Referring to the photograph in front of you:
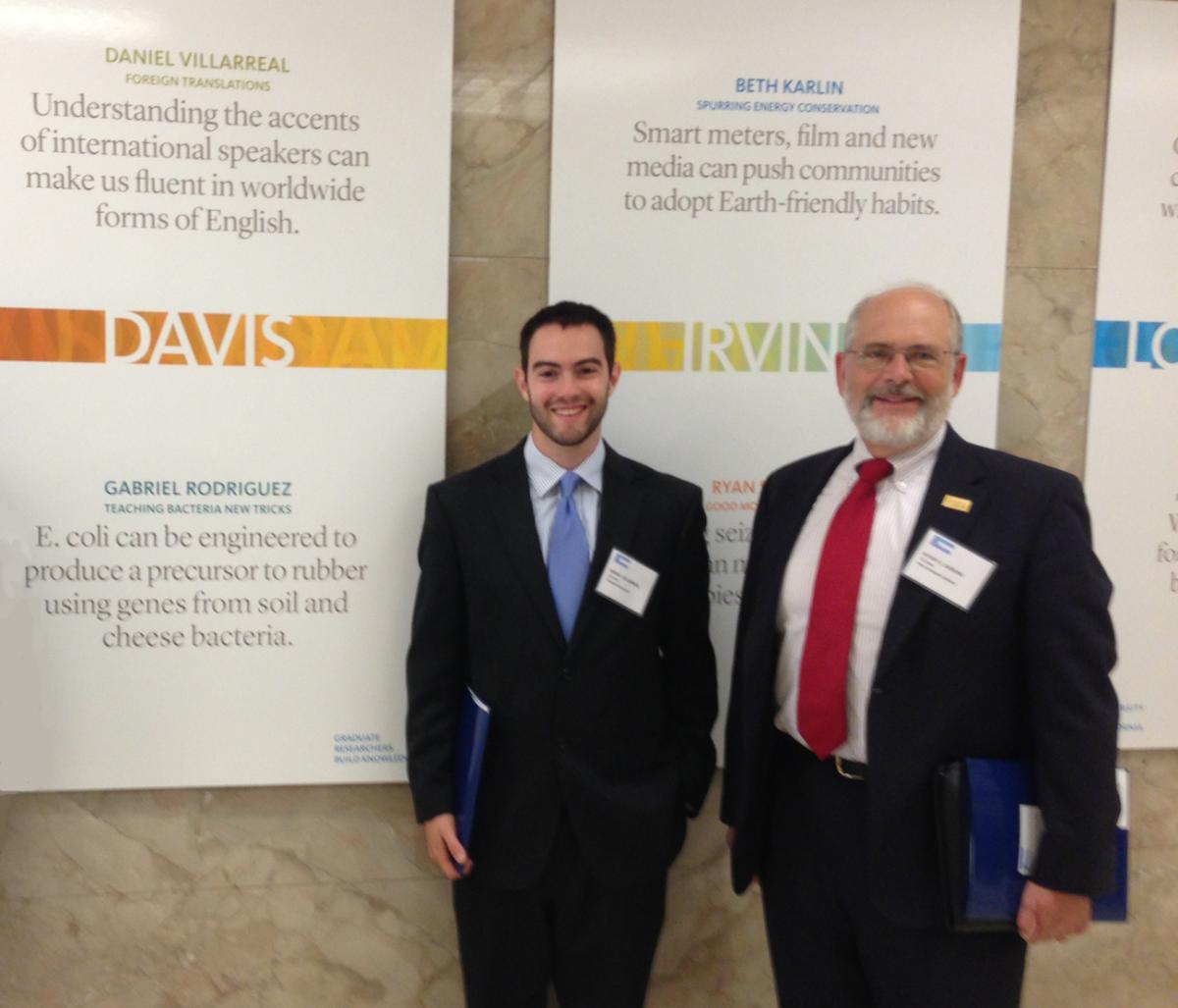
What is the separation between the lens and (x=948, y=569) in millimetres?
1694

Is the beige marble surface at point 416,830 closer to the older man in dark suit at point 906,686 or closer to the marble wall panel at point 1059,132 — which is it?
the marble wall panel at point 1059,132

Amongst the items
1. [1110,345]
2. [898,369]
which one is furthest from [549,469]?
[1110,345]

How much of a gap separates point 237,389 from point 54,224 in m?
0.57

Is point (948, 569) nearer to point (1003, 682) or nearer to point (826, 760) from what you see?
point (1003, 682)

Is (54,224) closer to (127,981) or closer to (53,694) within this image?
(53,694)

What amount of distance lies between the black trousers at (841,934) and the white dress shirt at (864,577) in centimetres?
11

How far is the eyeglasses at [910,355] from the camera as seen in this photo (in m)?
1.80

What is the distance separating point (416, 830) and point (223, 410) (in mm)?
1203

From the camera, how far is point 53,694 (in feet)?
7.79

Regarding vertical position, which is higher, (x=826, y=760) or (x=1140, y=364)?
(x=1140, y=364)

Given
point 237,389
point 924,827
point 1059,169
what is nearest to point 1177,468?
point 1059,169

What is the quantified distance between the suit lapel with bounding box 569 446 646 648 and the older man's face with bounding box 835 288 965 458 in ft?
1.74

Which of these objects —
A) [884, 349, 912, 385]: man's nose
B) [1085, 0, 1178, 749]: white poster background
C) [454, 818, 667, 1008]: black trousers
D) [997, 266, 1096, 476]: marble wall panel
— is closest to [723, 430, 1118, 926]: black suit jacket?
[884, 349, 912, 385]: man's nose

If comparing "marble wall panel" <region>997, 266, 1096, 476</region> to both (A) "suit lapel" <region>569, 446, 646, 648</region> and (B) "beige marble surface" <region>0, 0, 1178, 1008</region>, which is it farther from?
(A) "suit lapel" <region>569, 446, 646, 648</region>
